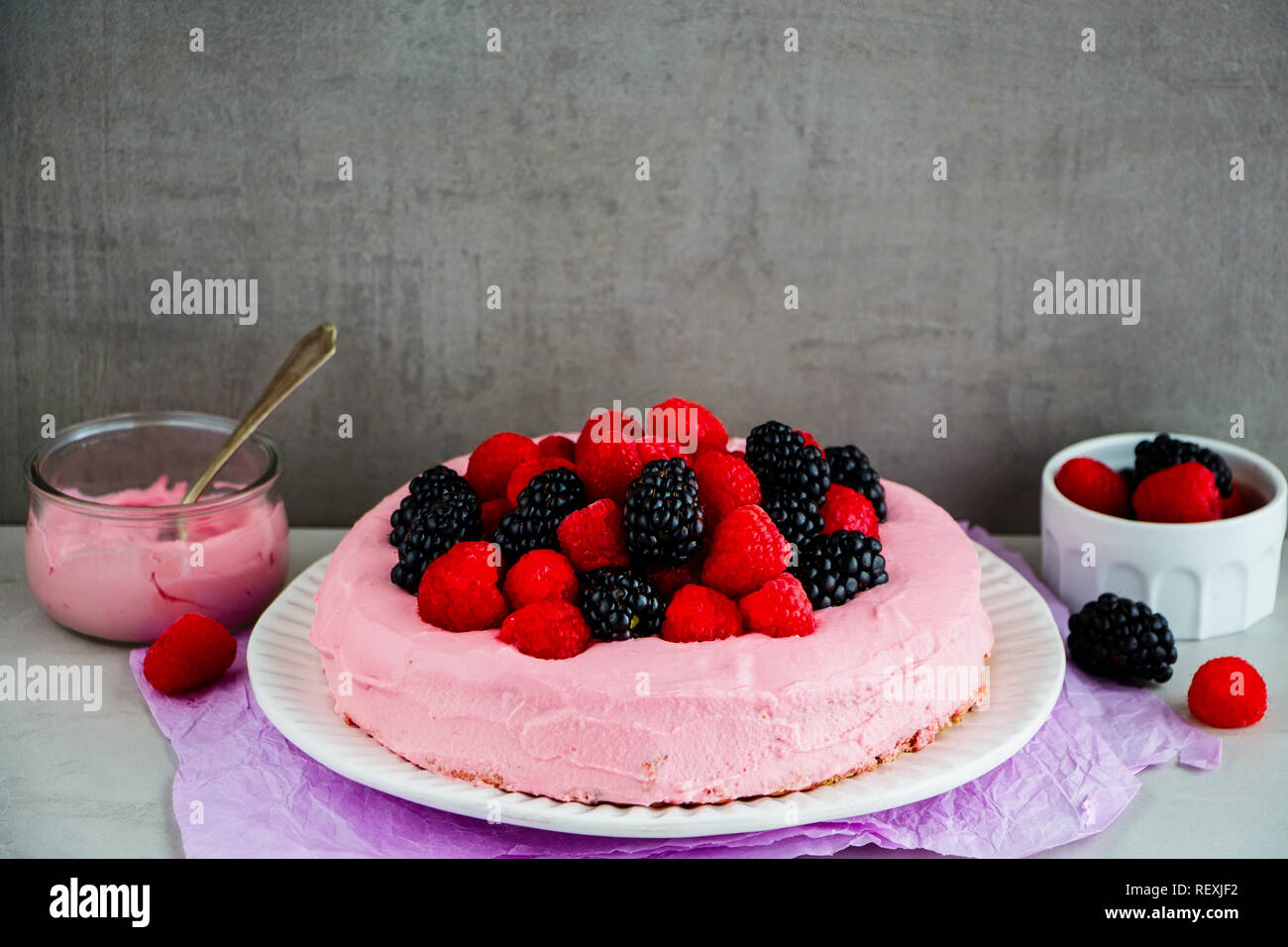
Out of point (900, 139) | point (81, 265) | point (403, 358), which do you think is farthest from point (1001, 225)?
point (81, 265)

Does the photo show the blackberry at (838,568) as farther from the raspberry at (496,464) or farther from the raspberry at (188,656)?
the raspberry at (188,656)

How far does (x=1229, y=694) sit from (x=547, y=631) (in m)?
0.84

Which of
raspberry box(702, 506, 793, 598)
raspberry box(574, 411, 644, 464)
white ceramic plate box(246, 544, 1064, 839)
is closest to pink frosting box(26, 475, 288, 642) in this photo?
white ceramic plate box(246, 544, 1064, 839)

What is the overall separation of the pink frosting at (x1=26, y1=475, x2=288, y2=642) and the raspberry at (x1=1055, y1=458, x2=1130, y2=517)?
45.7 inches

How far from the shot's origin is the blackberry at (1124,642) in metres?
1.64

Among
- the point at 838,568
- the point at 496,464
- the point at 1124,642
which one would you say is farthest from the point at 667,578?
the point at 1124,642

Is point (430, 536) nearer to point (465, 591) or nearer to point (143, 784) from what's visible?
point (465, 591)

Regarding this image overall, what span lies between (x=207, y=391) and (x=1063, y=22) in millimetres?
1449

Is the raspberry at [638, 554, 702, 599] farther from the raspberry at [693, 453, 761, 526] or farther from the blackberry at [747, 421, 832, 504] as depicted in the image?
the blackberry at [747, 421, 832, 504]

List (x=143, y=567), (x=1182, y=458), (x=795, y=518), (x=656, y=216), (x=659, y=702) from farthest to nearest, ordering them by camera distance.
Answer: (x=656, y=216) → (x=1182, y=458) → (x=143, y=567) → (x=795, y=518) → (x=659, y=702)

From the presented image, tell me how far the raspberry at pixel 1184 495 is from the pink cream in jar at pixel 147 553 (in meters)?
1.24

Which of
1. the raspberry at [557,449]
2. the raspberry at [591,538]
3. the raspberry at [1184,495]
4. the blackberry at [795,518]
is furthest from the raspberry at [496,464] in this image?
the raspberry at [1184,495]

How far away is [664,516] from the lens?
1.39 metres

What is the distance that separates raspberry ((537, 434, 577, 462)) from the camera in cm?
173
